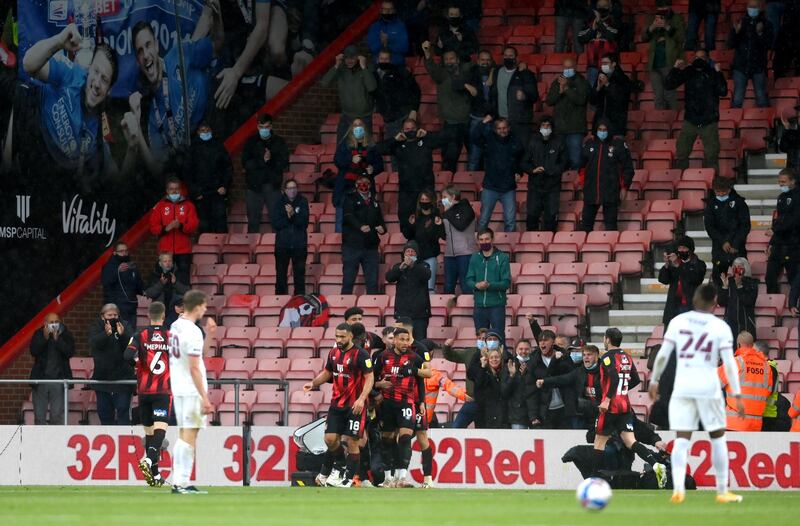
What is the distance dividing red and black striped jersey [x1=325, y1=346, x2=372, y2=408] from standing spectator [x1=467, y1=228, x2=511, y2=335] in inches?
159

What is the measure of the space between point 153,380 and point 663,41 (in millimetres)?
10959

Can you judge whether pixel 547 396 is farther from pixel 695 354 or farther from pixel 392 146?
pixel 695 354

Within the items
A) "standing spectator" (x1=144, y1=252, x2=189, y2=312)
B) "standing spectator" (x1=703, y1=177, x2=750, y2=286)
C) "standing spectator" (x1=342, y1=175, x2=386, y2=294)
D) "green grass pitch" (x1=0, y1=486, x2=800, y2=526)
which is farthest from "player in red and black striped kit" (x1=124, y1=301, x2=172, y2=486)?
"standing spectator" (x1=703, y1=177, x2=750, y2=286)

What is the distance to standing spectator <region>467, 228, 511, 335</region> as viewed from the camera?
23.5 meters

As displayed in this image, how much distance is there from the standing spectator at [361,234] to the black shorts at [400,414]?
5285 millimetres

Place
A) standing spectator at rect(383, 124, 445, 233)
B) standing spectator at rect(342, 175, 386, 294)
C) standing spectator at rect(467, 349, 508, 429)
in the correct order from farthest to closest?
1. standing spectator at rect(383, 124, 445, 233)
2. standing spectator at rect(342, 175, 386, 294)
3. standing spectator at rect(467, 349, 508, 429)

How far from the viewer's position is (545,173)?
82.3 ft

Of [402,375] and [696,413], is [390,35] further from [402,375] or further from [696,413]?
[696,413]

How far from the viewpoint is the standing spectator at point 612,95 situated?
84.1 ft

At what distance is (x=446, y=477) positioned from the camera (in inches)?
850

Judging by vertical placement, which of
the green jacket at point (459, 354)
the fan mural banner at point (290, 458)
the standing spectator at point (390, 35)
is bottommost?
the fan mural banner at point (290, 458)

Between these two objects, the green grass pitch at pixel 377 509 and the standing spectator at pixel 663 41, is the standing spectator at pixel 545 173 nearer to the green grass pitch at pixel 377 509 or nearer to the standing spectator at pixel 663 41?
the standing spectator at pixel 663 41

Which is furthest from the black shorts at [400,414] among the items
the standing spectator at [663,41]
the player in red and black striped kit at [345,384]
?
the standing spectator at [663,41]

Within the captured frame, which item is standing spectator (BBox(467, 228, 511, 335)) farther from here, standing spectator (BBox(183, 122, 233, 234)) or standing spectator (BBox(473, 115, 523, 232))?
standing spectator (BBox(183, 122, 233, 234))
